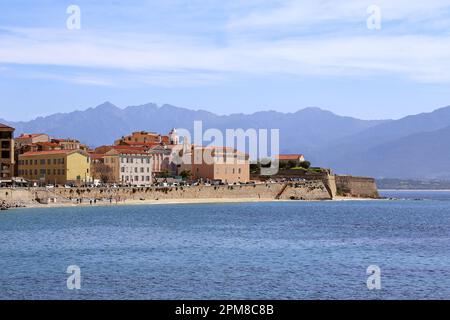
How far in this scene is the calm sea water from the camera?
34.5 m

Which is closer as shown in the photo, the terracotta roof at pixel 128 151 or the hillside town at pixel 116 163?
the hillside town at pixel 116 163

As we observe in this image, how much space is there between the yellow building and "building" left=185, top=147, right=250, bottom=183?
27.9 metres

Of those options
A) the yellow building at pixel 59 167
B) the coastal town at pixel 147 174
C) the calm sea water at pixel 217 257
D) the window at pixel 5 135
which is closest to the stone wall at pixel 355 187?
the coastal town at pixel 147 174

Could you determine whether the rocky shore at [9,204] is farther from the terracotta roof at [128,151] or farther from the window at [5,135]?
the terracotta roof at [128,151]

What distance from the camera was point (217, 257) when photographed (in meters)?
46.6

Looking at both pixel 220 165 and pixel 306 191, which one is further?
pixel 220 165

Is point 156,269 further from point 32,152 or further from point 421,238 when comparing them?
point 32,152

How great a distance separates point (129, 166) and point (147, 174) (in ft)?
13.3

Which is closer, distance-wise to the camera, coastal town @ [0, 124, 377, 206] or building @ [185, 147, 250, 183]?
coastal town @ [0, 124, 377, 206]

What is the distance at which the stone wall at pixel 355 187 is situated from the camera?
153 metres

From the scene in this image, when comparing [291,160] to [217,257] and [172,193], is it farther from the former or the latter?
[217,257]

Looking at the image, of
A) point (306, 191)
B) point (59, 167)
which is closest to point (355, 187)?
point (306, 191)

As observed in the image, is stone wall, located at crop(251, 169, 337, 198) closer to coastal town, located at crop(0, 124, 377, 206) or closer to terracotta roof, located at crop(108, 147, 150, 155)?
coastal town, located at crop(0, 124, 377, 206)

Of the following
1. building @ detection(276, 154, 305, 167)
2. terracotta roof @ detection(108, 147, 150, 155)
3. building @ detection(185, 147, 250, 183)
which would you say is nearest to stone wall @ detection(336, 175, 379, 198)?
building @ detection(276, 154, 305, 167)
